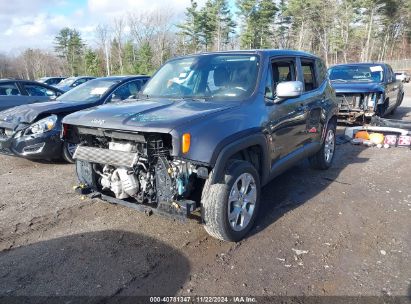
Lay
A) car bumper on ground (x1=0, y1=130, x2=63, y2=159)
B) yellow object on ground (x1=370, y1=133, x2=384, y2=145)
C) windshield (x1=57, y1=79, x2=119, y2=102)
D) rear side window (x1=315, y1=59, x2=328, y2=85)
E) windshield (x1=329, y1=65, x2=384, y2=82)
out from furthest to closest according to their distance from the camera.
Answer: windshield (x1=329, y1=65, x2=384, y2=82)
yellow object on ground (x1=370, y1=133, x2=384, y2=145)
windshield (x1=57, y1=79, x2=119, y2=102)
car bumper on ground (x1=0, y1=130, x2=63, y2=159)
rear side window (x1=315, y1=59, x2=328, y2=85)

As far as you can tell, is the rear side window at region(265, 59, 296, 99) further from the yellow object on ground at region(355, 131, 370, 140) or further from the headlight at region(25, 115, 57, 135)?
the yellow object on ground at region(355, 131, 370, 140)

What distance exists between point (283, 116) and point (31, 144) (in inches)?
169

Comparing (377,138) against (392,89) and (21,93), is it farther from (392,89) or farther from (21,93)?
(21,93)

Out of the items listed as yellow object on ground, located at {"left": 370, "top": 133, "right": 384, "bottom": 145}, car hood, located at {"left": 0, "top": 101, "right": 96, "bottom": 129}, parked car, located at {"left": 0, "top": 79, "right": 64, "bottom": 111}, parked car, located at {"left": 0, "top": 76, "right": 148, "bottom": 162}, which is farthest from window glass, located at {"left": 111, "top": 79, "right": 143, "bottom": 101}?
yellow object on ground, located at {"left": 370, "top": 133, "right": 384, "bottom": 145}

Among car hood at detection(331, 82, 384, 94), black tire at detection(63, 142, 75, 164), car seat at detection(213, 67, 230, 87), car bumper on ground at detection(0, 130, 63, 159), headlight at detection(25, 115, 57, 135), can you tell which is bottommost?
black tire at detection(63, 142, 75, 164)

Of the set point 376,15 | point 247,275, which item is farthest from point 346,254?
point 376,15

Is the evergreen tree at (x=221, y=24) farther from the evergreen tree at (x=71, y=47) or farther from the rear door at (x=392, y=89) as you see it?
the rear door at (x=392, y=89)

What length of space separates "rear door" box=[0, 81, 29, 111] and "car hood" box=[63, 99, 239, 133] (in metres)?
6.03

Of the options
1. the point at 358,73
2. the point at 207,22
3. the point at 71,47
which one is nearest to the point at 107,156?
the point at 358,73

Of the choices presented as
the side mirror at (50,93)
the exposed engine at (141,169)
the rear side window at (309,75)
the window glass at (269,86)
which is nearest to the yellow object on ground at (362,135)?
the rear side window at (309,75)

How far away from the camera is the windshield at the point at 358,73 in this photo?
10.4 m

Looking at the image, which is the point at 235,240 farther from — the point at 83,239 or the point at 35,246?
the point at 35,246

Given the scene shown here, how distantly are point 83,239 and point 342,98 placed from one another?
804 cm

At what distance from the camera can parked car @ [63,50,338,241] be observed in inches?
122
